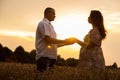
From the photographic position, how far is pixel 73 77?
11266mm

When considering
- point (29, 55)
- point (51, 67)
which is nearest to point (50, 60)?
point (51, 67)

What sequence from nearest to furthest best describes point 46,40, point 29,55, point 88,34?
point 46,40 → point 88,34 → point 29,55

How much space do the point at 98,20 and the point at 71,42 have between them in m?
1.56

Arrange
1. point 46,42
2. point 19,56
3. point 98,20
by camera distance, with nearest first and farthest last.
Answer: point 46,42
point 98,20
point 19,56

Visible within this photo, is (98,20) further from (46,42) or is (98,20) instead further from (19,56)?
(19,56)

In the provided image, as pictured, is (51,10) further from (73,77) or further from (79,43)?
(73,77)

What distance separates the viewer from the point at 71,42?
14.0 metres

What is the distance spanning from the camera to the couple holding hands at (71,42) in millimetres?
13875

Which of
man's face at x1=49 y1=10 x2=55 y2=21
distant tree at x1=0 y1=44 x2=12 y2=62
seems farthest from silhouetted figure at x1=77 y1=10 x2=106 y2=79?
distant tree at x1=0 y1=44 x2=12 y2=62

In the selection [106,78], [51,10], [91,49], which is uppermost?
[51,10]

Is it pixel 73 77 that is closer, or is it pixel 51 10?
pixel 73 77

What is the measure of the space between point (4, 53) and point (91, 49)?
3498cm

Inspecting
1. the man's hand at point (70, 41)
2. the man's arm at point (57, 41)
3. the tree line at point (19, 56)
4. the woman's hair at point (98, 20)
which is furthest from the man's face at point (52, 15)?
the tree line at point (19, 56)

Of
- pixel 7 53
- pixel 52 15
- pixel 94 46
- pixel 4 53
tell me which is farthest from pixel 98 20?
pixel 4 53
